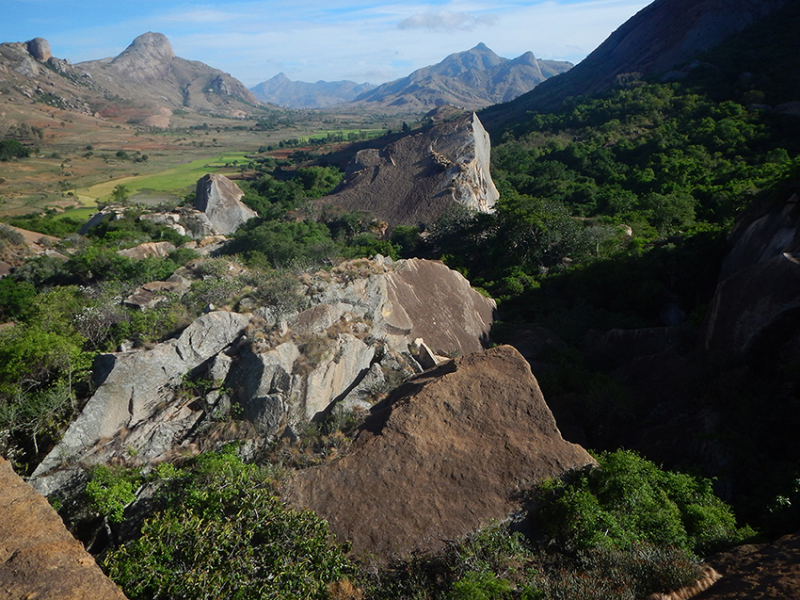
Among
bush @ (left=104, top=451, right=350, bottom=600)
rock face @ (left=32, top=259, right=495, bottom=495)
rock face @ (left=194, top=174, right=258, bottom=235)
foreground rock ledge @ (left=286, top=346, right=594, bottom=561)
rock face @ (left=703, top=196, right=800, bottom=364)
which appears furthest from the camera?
rock face @ (left=194, top=174, right=258, bottom=235)

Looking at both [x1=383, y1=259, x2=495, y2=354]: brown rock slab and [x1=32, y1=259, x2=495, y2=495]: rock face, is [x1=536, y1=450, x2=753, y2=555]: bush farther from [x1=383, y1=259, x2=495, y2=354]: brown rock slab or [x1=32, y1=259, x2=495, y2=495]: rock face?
[x1=383, y1=259, x2=495, y2=354]: brown rock slab

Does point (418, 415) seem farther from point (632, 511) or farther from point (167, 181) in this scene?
point (167, 181)

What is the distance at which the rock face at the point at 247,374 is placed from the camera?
8969 millimetres

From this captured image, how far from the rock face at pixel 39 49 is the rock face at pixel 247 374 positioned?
181134mm

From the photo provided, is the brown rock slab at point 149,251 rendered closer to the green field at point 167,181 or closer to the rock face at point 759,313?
the rock face at point 759,313

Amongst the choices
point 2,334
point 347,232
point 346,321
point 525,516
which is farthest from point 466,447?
point 347,232

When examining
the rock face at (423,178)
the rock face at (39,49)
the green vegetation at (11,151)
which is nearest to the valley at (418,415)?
the rock face at (423,178)

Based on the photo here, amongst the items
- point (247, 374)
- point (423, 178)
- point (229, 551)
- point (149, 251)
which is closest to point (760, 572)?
point (229, 551)

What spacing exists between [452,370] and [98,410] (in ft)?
22.9

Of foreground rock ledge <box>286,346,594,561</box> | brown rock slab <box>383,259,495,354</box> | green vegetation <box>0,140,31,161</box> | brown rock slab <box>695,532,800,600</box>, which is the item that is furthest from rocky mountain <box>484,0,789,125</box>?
green vegetation <box>0,140,31,161</box>

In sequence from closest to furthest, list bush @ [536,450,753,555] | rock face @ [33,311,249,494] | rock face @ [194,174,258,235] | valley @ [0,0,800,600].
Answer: valley @ [0,0,800,600]
bush @ [536,450,753,555]
rock face @ [33,311,249,494]
rock face @ [194,174,258,235]

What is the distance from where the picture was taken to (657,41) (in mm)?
67812

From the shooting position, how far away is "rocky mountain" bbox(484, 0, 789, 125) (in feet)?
198

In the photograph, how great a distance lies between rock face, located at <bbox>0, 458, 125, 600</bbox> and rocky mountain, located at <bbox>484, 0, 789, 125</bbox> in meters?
67.5
